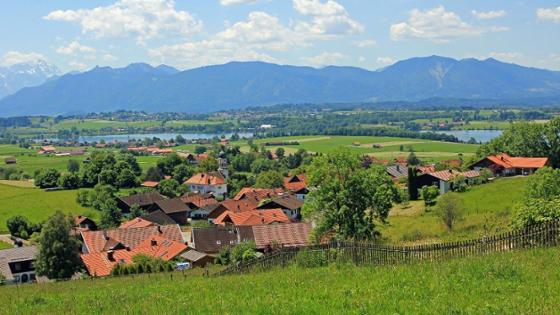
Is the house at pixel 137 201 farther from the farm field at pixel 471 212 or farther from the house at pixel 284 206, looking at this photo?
the farm field at pixel 471 212

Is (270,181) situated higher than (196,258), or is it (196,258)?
(196,258)

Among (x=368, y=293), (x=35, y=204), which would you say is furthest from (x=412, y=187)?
(x=368, y=293)

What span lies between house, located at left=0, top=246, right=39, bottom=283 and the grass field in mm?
21152

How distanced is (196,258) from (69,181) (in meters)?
62.0

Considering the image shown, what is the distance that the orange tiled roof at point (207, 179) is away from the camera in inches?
4122

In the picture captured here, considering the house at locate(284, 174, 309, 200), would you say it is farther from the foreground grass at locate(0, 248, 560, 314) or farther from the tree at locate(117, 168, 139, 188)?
the foreground grass at locate(0, 248, 560, 314)

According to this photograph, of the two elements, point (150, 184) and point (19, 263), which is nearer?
point (19, 263)

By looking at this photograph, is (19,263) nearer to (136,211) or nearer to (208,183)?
(136,211)

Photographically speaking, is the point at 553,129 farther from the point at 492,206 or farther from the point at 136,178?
the point at 136,178

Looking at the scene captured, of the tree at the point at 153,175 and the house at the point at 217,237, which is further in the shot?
the tree at the point at 153,175

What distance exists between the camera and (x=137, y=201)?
84188mm

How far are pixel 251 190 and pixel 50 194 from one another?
29732 mm

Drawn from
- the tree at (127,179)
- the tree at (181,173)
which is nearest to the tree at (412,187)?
the tree at (127,179)

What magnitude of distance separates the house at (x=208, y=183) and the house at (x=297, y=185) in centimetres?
1098
